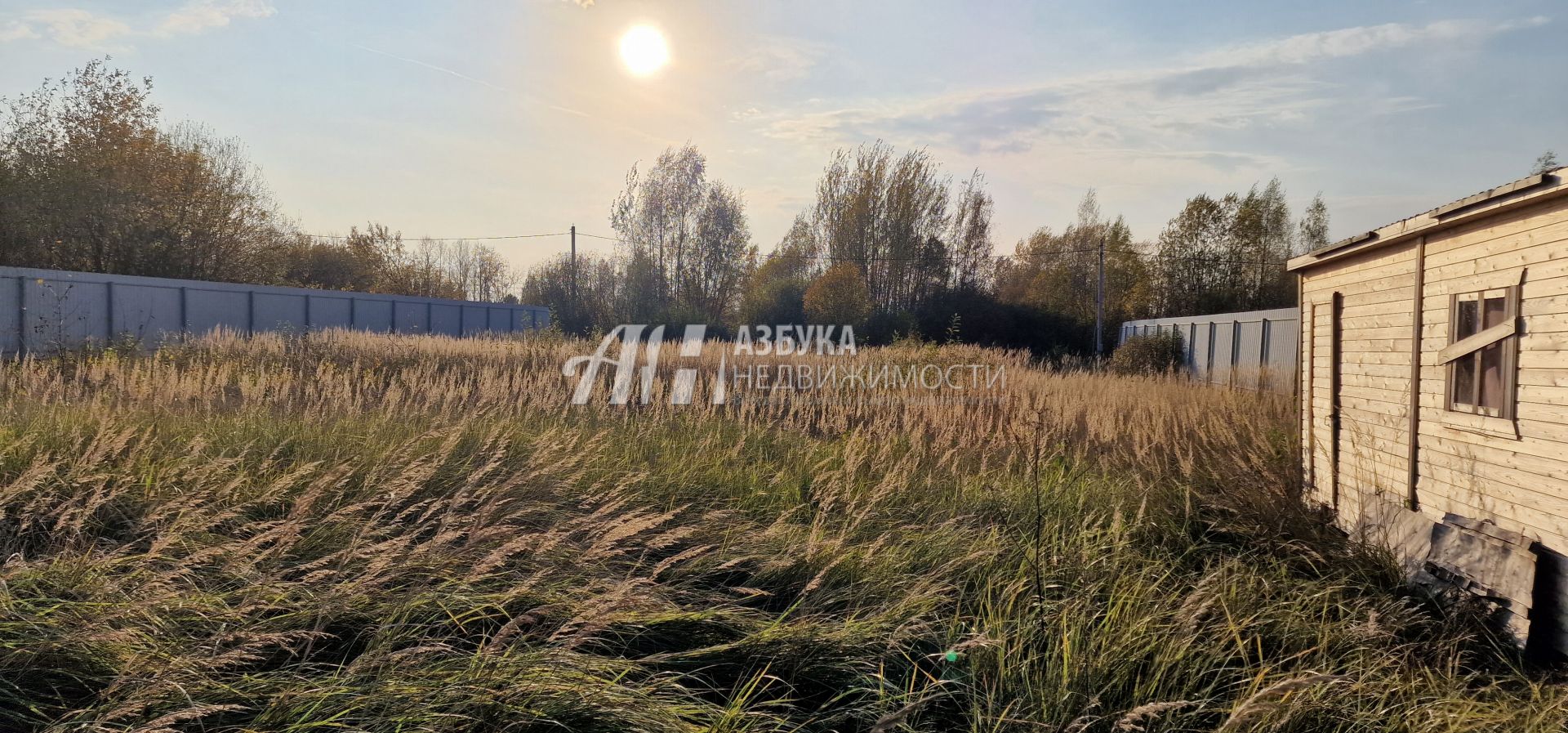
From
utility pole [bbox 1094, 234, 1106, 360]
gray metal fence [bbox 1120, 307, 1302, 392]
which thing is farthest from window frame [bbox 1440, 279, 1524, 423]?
utility pole [bbox 1094, 234, 1106, 360]

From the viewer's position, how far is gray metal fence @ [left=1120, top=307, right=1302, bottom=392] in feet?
39.2

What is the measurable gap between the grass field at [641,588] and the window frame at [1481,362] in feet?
3.50

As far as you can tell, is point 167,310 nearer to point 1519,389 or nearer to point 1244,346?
point 1519,389

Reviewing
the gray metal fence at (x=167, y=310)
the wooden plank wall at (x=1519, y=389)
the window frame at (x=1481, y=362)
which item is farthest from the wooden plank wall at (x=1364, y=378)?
the gray metal fence at (x=167, y=310)

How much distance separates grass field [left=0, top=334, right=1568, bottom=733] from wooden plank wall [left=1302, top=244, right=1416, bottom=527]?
2.00 ft

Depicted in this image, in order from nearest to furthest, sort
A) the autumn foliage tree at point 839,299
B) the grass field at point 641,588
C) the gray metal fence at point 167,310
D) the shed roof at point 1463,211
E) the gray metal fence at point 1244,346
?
1. the grass field at point 641,588
2. the shed roof at point 1463,211
3. the gray metal fence at point 1244,346
4. the gray metal fence at point 167,310
5. the autumn foliage tree at point 839,299

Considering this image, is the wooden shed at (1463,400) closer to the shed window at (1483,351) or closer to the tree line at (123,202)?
the shed window at (1483,351)

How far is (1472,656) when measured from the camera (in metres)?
4.02

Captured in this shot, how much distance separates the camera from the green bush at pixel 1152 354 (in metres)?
20.0

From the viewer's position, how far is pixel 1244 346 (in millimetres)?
16969

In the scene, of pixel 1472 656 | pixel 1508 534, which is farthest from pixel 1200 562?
pixel 1508 534

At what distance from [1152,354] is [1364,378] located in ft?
51.4

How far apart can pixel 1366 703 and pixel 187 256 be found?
27.4 metres

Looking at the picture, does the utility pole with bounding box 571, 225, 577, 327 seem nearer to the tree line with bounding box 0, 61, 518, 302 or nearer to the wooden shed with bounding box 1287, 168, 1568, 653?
the tree line with bounding box 0, 61, 518, 302
